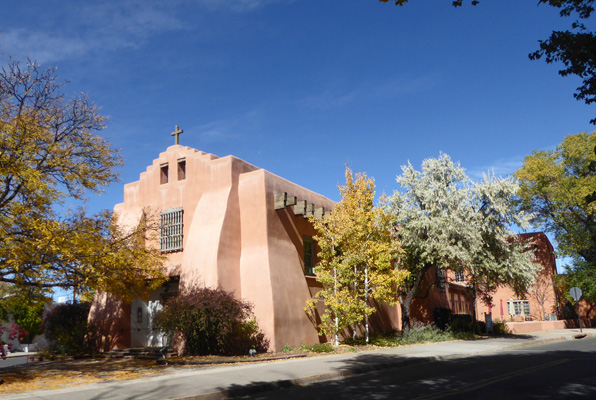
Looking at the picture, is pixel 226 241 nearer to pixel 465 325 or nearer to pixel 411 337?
pixel 411 337

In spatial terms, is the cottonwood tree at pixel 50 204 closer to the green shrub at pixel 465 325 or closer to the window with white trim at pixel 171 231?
the window with white trim at pixel 171 231

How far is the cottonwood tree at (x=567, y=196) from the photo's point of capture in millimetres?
33188

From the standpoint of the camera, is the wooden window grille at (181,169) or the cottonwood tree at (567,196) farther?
the cottonwood tree at (567,196)

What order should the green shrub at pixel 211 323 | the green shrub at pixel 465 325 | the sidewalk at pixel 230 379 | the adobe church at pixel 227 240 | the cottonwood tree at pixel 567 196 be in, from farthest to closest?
the cottonwood tree at pixel 567 196 → the green shrub at pixel 465 325 → the adobe church at pixel 227 240 → the green shrub at pixel 211 323 → the sidewalk at pixel 230 379

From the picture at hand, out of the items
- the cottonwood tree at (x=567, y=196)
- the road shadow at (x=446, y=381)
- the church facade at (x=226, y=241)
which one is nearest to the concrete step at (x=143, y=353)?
the church facade at (x=226, y=241)

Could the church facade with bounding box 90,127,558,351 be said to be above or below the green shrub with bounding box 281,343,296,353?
above

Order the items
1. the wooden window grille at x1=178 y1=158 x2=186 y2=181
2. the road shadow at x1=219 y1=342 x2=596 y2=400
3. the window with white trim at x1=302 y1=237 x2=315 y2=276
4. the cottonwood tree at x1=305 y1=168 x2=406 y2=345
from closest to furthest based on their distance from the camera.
Result: the road shadow at x1=219 y1=342 x2=596 y2=400 → the cottonwood tree at x1=305 y1=168 x2=406 y2=345 → the wooden window grille at x1=178 y1=158 x2=186 y2=181 → the window with white trim at x1=302 y1=237 x2=315 y2=276

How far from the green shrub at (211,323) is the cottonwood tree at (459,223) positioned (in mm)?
8820

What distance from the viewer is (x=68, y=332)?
20328 millimetres

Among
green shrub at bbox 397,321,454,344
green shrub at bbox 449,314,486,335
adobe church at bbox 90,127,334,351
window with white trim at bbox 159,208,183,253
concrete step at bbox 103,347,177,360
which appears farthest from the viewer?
green shrub at bbox 449,314,486,335

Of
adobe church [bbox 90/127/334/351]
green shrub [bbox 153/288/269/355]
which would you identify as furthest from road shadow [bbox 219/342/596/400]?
adobe church [bbox 90/127/334/351]

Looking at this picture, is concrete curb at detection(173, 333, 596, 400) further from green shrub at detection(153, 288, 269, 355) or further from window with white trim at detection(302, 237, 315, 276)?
window with white trim at detection(302, 237, 315, 276)

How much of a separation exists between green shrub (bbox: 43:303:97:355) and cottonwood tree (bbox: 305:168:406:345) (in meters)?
9.63

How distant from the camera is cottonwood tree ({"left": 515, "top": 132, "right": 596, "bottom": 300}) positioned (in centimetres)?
3319
